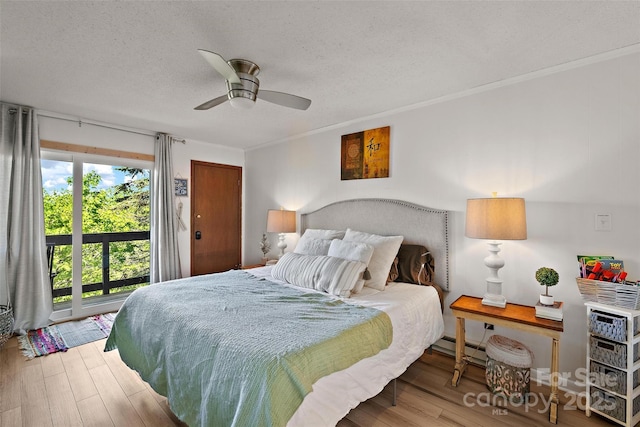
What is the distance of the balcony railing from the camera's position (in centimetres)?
349

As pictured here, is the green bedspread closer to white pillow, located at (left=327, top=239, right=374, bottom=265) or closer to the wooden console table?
white pillow, located at (left=327, top=239, right=374, bottom=265)

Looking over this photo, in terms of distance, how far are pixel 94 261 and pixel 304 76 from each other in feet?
11.8

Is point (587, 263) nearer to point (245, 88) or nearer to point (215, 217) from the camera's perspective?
point (245, 88)

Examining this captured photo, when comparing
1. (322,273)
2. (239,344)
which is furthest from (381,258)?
(239,344)

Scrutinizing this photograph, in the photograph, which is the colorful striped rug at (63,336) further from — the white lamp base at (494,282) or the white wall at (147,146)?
the white lamp base at (494,282)

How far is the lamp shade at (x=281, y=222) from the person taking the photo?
3.99 m

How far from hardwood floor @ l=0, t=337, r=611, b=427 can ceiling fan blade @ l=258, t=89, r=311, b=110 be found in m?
2.25

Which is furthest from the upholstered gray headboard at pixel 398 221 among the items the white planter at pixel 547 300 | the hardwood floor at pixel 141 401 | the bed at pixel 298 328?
the hardwood floor at pixel 141 401

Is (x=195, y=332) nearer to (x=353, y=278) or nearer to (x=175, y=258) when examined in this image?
(x=353, y=278)

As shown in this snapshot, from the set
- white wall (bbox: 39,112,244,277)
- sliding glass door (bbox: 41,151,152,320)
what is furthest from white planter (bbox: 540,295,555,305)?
sliding glass door (bbox: 41,151,152,320)

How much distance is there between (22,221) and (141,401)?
2532 millimetres

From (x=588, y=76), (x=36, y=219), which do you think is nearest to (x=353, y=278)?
(x=588, y=76)

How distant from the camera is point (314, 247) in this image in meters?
3.04

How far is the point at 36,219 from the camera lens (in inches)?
125
